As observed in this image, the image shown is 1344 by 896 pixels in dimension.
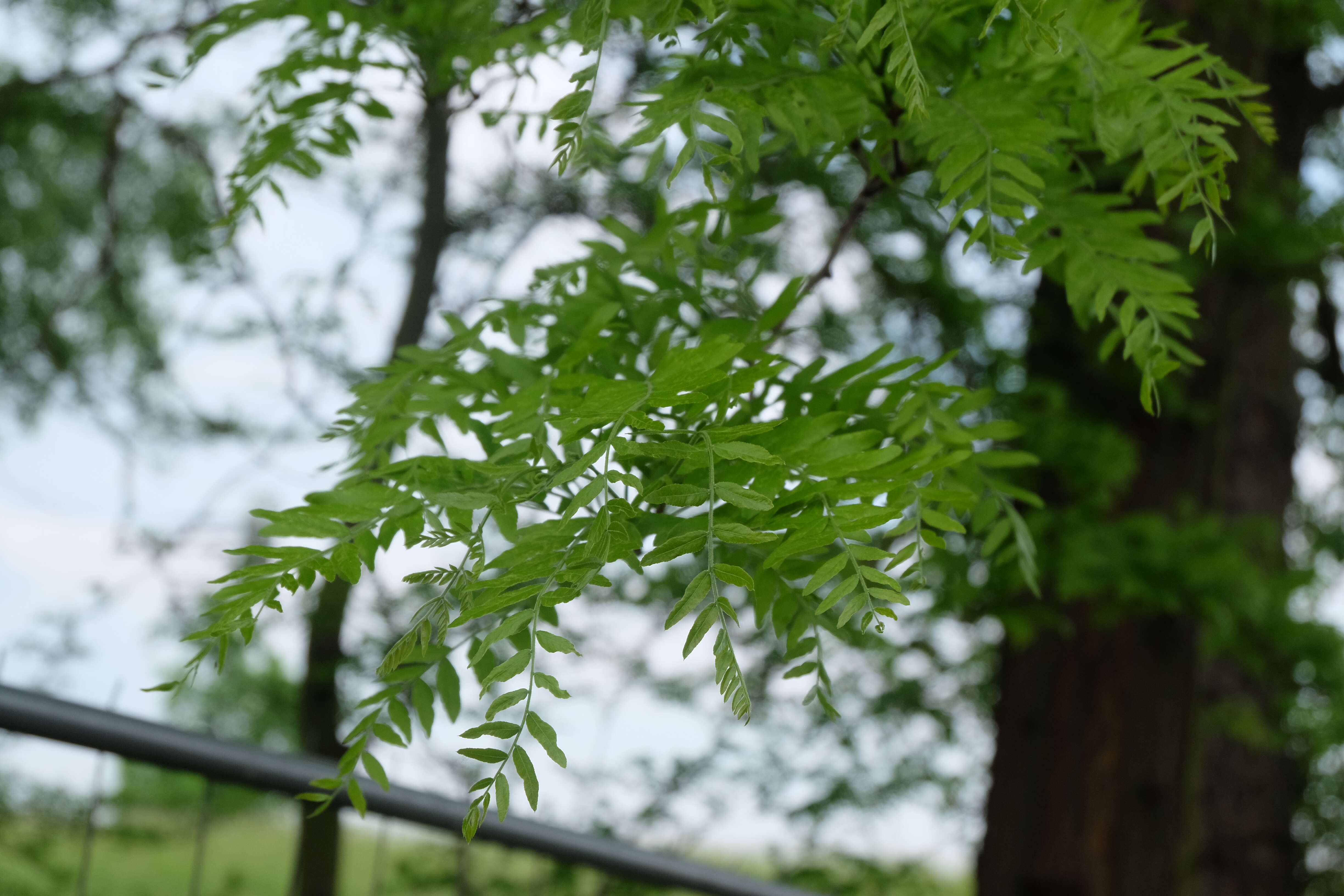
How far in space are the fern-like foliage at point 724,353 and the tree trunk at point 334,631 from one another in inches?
71.2

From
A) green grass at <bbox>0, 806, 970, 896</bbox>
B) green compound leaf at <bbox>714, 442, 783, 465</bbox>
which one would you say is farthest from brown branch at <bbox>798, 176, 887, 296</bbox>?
green grass at <bbox>0, 806, 970, 896</bbox>

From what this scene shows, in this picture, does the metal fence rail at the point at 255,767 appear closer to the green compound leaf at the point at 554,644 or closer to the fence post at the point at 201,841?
the fence post at the point at 201,841

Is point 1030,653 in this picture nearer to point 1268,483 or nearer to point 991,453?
point 1268,483

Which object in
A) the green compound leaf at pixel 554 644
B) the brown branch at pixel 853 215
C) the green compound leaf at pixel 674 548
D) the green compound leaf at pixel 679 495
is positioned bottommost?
the green compound leaf at pixel 554 644

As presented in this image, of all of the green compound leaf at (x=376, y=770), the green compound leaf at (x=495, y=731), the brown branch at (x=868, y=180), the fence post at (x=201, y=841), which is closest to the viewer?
the green compound leaf at (x=495, y=731)

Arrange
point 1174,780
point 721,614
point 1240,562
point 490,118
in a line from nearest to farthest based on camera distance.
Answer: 1. point 721,614
2. point 490,118
3. point 1240,562
4. point 1174,780

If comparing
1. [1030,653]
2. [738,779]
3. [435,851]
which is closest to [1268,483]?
[1030,653]

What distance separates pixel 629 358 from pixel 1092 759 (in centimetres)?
272

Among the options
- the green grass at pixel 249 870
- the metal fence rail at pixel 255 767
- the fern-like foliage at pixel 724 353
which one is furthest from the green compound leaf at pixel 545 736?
the green grass at pixel 249 870

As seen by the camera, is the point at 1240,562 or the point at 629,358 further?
the point at 1240,562

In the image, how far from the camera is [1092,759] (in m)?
3.22

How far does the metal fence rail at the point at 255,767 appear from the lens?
1229mm

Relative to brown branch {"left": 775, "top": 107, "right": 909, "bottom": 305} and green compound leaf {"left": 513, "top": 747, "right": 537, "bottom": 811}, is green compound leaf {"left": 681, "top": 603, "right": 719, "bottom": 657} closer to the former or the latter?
green compound leaf {"left": 513, "top": 747, "right": 537, "bottom": 811}

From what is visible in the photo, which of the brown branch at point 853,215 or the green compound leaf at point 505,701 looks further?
the brown branch at point 853,215
